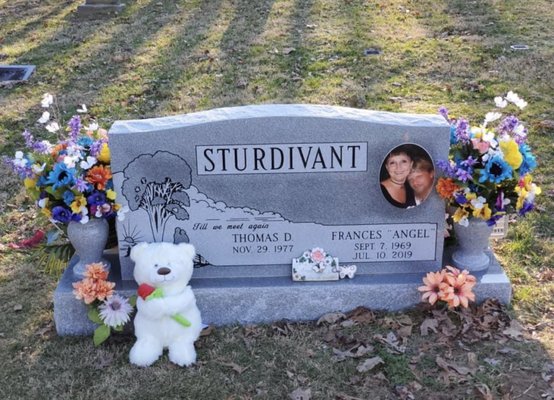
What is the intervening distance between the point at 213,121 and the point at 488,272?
186 centimetres

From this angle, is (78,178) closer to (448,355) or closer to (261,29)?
(448,355)

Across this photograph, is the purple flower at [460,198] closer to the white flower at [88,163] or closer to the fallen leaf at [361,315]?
the fallen leaf at [361,315]

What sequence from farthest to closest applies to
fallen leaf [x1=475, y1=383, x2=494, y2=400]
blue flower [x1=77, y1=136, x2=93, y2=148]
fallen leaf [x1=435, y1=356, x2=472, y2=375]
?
blue flower [x1=77, y1=136, x2=93, y2=148] → fallen leaf [x1=435, y1=356, x2=472, y2=375] → fallen leaf [x1=475, y1=383, x2=494, y2=400]

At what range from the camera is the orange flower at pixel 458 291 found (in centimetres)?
385

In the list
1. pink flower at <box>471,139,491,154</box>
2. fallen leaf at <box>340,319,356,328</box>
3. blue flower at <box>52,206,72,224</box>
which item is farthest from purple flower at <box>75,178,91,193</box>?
pink flower at <box>471,139,491,154</box>

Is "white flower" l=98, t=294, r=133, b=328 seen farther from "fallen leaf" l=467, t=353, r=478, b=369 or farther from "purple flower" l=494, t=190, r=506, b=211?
"purple flower" l=494, t=190, r=506, b=211

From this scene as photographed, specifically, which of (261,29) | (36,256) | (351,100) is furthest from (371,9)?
(36,256)

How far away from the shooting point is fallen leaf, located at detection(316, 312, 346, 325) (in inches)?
158

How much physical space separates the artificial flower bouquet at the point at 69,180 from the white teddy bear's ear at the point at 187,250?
1.32 feet

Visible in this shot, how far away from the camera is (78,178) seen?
378 centimetres

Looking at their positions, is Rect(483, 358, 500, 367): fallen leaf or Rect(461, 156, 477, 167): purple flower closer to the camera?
Rect(483, 358, 500, 367): fallen leaf

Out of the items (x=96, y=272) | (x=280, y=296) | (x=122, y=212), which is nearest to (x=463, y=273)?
(x=280, y=296)

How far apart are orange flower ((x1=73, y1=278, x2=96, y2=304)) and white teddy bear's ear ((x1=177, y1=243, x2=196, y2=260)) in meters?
0.51

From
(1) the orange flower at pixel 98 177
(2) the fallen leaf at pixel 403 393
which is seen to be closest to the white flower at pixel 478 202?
(2) the fallen leaf at pixel 403 393
